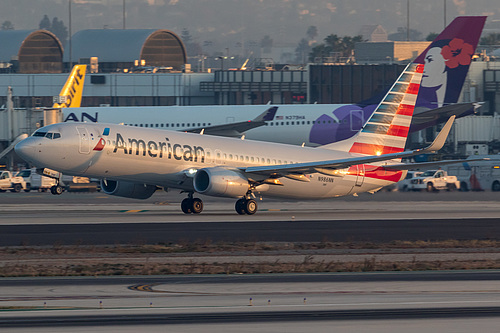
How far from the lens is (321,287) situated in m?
21.2

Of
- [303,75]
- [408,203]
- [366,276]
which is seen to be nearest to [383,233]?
[366,276]

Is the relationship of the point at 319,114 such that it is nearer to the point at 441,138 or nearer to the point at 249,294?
the point at 441,138

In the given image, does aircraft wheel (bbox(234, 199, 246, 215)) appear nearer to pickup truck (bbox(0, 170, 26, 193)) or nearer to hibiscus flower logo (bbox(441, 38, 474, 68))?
pickup truck (bbox(0, 170, 26, 193))

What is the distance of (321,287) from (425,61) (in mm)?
53228

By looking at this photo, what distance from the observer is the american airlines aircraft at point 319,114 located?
7131cm

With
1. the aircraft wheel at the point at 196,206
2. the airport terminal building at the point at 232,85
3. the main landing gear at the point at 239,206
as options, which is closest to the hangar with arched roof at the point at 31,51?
the airport terminal building at the point at 232,85

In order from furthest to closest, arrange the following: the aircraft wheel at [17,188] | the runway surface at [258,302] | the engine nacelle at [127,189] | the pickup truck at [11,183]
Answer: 1. the aircraft wheel at [17,188]
2. the pickup truck at [11,183]
3. the engine nacelle at [127,189]
4. the runway surface at [258,302]

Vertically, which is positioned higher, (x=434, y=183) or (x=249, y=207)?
(x=249, y=207)

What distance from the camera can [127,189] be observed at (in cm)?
4409

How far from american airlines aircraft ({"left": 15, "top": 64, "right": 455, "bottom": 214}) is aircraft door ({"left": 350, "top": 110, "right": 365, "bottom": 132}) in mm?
26222

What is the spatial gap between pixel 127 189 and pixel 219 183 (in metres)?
5.55

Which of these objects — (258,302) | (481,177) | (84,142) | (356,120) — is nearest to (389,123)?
(84,142)

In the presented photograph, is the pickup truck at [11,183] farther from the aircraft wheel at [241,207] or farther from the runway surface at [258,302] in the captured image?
the runway surface at [258,302]

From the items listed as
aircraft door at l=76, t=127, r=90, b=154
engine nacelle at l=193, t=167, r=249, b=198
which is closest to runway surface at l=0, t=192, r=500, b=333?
engine nacelle at l=193, t=167, r=249, b=198
